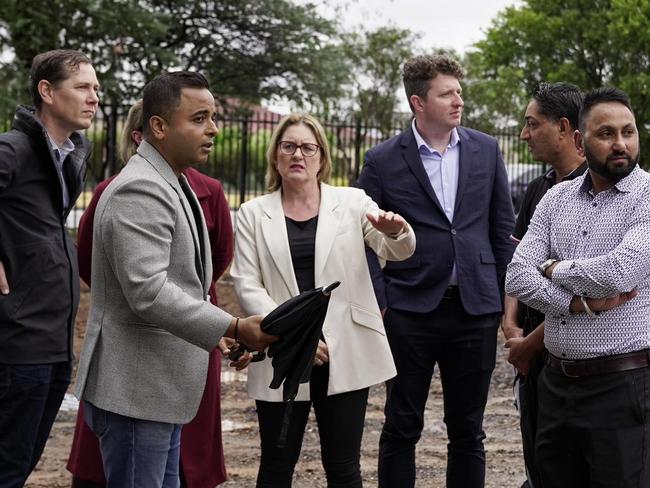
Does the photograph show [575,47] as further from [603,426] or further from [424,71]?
[603,426]

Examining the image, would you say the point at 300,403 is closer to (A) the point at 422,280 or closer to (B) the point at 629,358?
(A) the point at 422,280

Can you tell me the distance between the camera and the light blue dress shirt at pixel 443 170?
5.67 m

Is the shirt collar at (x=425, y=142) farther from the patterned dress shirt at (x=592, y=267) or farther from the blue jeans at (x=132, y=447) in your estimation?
the blue jeans at (x=132, y=447)

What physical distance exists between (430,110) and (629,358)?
6.73ft

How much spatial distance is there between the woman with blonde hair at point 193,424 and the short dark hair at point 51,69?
354mm

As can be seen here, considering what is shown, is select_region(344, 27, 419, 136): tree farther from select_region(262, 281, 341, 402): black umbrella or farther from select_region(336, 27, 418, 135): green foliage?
select_region(262, 281, 341, 402): black umbrella

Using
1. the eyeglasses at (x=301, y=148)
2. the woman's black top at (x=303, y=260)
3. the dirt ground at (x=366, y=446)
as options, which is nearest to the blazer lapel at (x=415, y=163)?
the eyeglasses at (x=301, y=148)

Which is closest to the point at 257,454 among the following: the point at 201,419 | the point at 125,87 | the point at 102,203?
the point at 201,419

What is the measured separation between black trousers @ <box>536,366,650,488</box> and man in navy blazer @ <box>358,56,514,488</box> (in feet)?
4.14

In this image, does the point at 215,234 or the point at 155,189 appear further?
the point at 215,234

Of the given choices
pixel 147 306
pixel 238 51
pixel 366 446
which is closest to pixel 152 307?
pixel 147 306

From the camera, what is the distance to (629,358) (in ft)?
13.4

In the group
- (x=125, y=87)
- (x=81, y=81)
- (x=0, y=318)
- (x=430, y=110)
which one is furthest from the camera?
(x=125, y=87)

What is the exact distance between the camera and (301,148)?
200 inches
